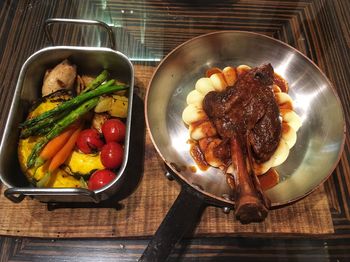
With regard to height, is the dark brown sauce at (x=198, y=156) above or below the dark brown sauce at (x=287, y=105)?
below

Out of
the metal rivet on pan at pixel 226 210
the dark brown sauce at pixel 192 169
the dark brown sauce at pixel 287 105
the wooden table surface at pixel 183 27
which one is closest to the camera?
the metal rivet on pan at pixel 226 210

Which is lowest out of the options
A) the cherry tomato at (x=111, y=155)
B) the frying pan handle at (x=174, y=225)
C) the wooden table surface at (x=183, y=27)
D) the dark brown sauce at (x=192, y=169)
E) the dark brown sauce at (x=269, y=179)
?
the frying pan handle at (x=174, y=225)

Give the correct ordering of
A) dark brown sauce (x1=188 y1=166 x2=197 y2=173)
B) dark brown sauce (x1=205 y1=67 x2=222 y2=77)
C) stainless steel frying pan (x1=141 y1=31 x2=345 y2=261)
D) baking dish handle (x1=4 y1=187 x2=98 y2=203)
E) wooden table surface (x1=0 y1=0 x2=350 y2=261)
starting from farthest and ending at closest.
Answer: wooden table surface (x1=0 y1=0 x2=350 y2=261) < dark brown sauce (x1=205 y1=67 x2=222 y2=77) < dark brown sauce (x1=188 y1=166 x2=197 y2=173) < stainless steel frying pan (x1=141 y1=31 x2=345 y2=261) < baking dish handle (x1=4 y1=187 x2=98 y2=203)

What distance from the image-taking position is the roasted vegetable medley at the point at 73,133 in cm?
162

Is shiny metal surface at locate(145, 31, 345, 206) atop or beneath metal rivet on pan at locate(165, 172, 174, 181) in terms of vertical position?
atop

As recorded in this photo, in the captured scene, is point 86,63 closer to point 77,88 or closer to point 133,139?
point 77,88

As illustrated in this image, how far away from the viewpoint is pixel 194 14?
245 centimetres

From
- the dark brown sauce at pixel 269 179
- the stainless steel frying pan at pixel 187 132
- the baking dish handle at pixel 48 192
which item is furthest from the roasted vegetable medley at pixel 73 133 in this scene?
the dark brown sauce at pixel 269 179

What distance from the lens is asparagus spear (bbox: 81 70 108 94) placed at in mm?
1826

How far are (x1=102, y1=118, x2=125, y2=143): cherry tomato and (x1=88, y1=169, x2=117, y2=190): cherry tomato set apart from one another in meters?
0.19

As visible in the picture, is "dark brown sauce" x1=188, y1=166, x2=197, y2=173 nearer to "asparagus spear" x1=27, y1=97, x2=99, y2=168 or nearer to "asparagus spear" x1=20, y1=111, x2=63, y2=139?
"asparagus spear" x1=27, y1=97, x2=99, y2=168

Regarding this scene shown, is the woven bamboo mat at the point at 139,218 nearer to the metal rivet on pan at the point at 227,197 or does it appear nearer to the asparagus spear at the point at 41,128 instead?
the metal rivet on pan at the point at 227,197

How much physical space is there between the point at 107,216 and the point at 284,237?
0.99 m

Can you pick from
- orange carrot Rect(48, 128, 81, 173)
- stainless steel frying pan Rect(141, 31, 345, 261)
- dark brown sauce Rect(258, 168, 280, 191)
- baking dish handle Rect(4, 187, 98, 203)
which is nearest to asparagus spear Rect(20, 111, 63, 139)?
orange carrot Rect(48, 128, 81, 173)
